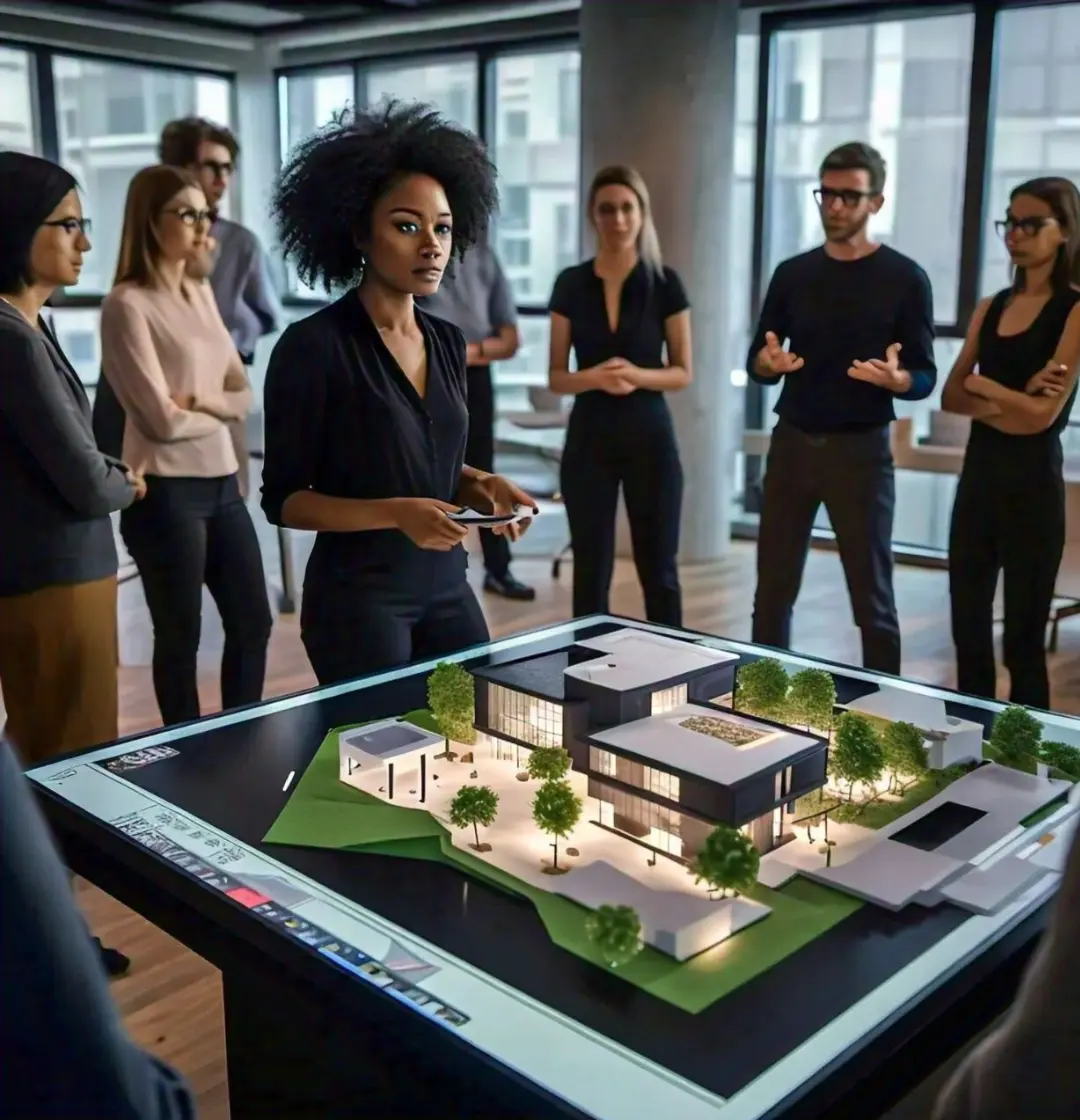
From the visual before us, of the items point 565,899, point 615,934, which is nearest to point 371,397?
point 565,899

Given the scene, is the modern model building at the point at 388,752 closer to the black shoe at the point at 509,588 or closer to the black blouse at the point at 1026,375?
the black blouse at the point at 1026,375

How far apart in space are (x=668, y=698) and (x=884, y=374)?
6.03 feet

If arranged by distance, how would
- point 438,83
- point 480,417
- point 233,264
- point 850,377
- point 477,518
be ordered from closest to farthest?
point 477,518
point 850,377
point 233,264
point 480,417
point 438,83

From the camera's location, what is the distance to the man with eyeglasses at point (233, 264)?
13.7 ft

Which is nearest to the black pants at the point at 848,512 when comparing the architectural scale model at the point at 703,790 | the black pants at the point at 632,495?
the black pants at the point at 632,495

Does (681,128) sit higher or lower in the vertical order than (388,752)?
higher

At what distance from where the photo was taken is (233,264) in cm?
450

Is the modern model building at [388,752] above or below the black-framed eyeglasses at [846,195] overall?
below

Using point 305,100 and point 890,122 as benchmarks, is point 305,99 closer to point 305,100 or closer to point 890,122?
point 305,100

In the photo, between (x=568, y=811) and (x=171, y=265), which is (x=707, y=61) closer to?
(x=171, y=265)

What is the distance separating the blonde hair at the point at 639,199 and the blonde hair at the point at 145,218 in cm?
133

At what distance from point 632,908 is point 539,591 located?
13.9 feet

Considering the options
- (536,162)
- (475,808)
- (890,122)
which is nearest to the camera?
(475,808)

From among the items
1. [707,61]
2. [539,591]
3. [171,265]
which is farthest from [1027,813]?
[707,61]
